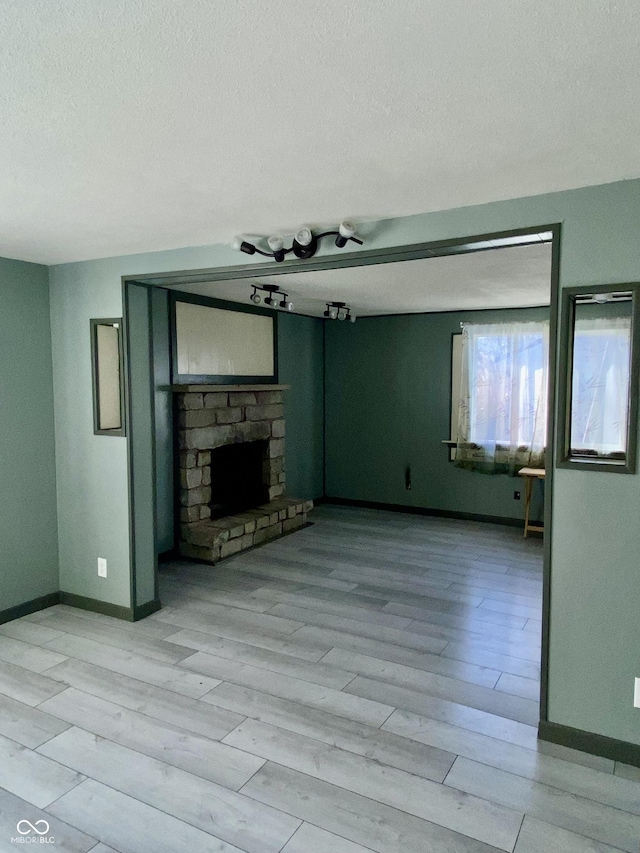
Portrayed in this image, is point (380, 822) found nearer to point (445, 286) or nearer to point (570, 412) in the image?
point (570, 412)

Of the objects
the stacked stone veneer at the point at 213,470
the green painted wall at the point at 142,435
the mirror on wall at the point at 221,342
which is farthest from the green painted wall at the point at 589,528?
the stacked stone veneer at the point at 213,470

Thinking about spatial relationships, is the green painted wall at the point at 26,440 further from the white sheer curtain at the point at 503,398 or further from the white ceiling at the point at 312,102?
the white sheer curtain at the point at 503,398

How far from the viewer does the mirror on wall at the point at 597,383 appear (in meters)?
2.30

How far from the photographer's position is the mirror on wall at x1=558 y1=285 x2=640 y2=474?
90.7 inches

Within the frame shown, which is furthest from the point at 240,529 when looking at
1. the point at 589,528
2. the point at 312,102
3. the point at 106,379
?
the point at 312,102

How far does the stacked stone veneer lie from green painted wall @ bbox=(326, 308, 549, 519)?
1155mm

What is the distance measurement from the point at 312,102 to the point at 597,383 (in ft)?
5.14

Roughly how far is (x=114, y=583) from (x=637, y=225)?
350 cm

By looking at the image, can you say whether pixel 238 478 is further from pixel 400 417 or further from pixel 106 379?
pixel 106 379

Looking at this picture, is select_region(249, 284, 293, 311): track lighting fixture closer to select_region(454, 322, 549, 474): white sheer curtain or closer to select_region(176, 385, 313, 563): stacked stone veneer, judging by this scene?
select_region(176, 385, 313, 563): stacked stone veneer

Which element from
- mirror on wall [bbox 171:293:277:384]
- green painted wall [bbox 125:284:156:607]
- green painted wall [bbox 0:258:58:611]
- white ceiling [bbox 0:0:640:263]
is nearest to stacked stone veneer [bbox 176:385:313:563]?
mirror on wall [bbox 171:293:277:384]

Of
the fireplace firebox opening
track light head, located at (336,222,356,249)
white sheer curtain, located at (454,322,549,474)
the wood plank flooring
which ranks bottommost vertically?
the wood plank flooring

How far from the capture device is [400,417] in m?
6.77

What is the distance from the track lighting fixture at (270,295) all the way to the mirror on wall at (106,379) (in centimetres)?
141
